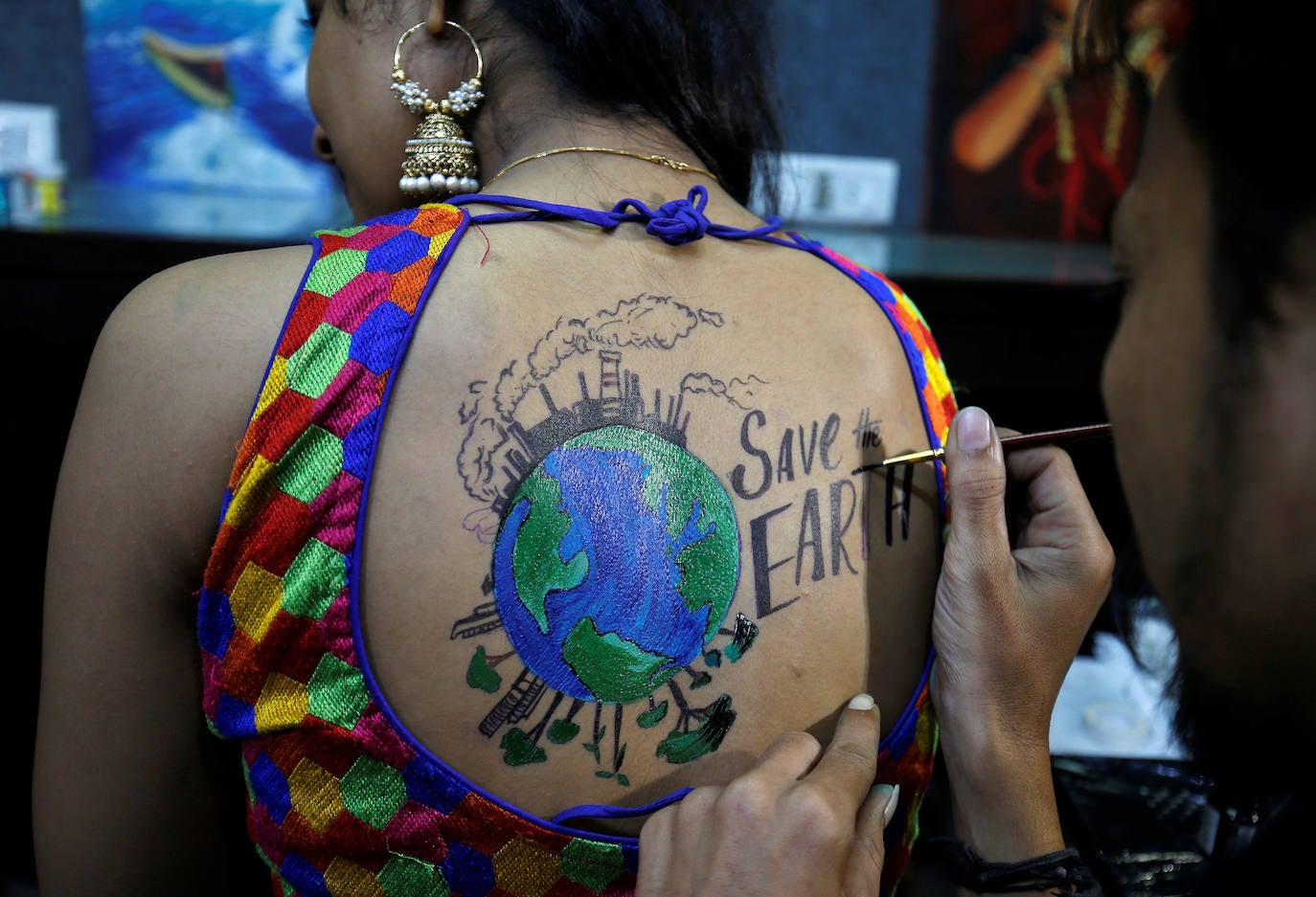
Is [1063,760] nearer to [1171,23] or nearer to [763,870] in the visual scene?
[763,870]

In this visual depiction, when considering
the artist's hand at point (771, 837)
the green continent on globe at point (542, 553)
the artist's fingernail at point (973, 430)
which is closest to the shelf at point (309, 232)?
the artist's fingernail at point (973, 430)

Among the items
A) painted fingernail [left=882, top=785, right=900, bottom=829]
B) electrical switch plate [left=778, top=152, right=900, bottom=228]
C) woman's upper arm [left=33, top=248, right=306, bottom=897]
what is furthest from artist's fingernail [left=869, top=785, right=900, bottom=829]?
electrical switch plate [left=778, top=152, right=900, bottom=228]

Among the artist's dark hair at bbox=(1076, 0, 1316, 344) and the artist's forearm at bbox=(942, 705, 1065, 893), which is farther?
the artist's forearm at bbox=(942, 705, 1065, 893)

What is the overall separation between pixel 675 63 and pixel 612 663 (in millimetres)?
564

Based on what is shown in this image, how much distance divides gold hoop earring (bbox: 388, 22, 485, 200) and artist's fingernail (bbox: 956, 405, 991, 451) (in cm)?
50

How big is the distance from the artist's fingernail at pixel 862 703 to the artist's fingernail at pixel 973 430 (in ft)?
0.72

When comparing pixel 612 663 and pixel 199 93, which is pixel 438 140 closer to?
pixel 612 663

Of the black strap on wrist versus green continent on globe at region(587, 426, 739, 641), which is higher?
green continent on globe at region(587, 426, 739, 641)

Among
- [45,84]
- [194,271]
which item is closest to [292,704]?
[194,271]

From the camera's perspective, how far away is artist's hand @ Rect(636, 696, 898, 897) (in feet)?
2.25

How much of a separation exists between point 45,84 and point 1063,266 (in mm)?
2036

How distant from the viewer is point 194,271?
0.74 m

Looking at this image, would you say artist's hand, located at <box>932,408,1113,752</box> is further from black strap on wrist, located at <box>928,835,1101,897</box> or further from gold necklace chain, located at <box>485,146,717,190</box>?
gold necklace chain, located at <box>485,146,717,190</box>

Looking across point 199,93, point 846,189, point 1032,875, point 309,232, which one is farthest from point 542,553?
point 846,189
